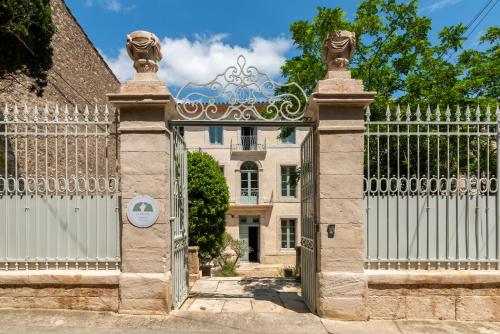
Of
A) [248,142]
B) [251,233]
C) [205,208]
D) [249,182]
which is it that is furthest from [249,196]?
[205,208]

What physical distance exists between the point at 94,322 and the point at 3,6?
5513 millimetres

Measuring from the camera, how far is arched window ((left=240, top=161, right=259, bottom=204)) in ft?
68.0

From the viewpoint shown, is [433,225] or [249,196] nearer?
[433,225]

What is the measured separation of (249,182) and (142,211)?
15.8 m

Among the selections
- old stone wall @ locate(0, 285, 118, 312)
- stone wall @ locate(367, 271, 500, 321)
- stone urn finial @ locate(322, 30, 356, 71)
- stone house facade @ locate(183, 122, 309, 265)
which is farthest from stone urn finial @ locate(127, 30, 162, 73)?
stone house facade @ locate(183, 122, 309, 265)

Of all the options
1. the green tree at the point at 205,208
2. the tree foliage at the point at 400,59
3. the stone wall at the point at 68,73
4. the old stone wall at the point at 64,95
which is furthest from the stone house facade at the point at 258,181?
the tree foliage at the point at 400,59

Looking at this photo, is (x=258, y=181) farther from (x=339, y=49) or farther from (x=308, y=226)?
(x=339, y=49)

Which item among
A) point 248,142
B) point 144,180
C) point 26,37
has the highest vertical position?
point 26,37

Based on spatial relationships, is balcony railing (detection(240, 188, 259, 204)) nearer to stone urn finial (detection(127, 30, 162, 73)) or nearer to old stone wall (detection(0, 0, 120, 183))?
old stone wall (detection(0, 0, 120, 183))

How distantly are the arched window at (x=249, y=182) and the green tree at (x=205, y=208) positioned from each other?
231 inches

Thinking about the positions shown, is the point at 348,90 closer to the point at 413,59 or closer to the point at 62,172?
the point at 413,59

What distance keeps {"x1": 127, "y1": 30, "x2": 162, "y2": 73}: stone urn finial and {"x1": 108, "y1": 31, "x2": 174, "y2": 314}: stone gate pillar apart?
0.05 ft

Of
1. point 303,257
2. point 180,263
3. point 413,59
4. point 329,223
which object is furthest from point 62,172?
point 413,59

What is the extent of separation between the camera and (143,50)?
16.9 feet
